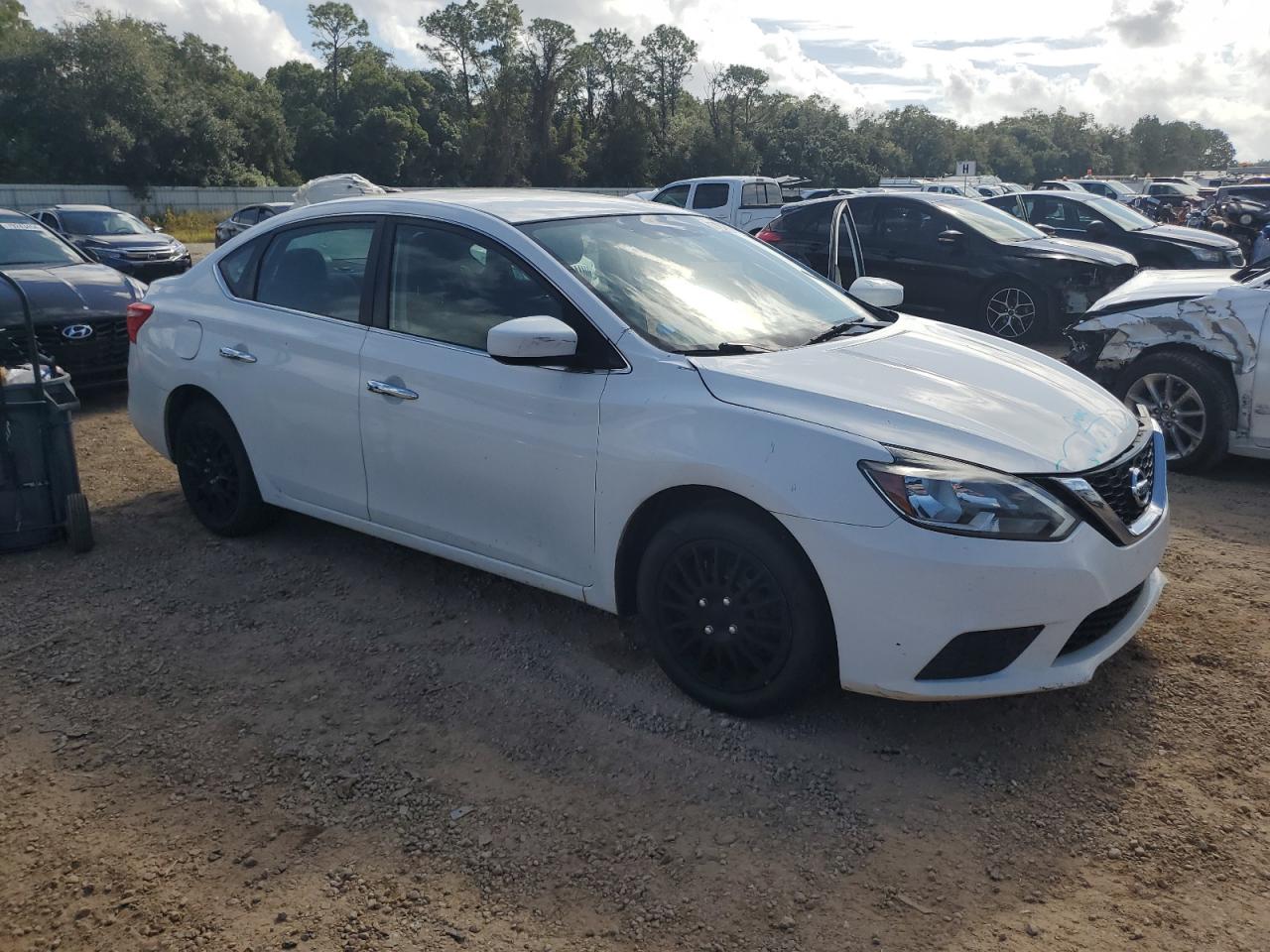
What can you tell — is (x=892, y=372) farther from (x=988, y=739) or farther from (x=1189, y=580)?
(x=1189, y=580)

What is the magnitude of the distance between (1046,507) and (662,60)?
257 feet

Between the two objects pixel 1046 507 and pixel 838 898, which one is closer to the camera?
pixel 838 898

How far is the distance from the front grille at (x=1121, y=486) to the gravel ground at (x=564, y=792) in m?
0.68

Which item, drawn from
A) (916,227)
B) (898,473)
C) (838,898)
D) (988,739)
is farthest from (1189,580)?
(916,227)

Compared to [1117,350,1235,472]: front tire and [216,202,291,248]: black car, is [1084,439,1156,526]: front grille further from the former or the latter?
[216,202,291,248]: black car

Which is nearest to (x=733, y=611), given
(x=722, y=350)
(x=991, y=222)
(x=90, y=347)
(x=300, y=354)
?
(x=722, y=350)

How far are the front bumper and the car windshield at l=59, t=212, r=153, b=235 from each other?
17.4m

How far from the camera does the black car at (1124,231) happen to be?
1273 cm

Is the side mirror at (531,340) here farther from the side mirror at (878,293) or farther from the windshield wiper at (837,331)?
the side mirror at (878,293)

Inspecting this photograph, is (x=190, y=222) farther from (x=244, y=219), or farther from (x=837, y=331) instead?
(x=837, y=331)

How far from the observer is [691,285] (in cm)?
394

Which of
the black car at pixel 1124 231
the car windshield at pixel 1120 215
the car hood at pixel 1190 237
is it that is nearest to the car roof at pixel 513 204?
the black car at pixel 1124 231

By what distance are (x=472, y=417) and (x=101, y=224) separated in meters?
16.3

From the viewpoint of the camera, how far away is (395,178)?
6128 centimetres
